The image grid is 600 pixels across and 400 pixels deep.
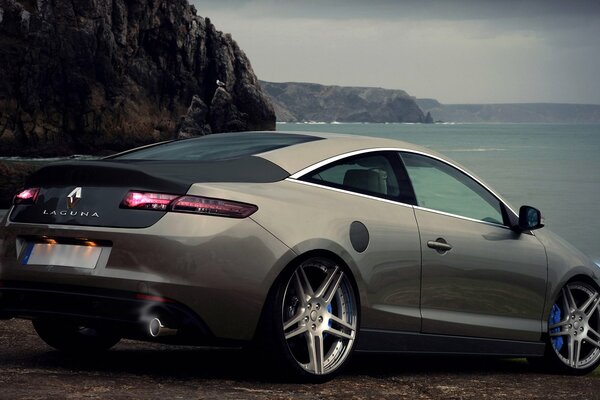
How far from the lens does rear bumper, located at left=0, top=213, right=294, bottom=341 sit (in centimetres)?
545

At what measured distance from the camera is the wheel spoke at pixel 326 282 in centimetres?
592

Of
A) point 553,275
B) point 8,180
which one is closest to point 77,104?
point 8,180

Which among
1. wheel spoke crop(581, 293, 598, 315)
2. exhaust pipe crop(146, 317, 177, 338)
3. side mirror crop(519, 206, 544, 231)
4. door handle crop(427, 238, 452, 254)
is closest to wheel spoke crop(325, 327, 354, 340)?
door handle crop(427, 238, 452, 254)

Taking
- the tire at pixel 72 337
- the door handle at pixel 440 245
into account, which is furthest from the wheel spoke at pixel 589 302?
the tire at pixel 72 337

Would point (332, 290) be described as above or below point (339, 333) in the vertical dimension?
above

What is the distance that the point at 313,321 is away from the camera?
5930mm

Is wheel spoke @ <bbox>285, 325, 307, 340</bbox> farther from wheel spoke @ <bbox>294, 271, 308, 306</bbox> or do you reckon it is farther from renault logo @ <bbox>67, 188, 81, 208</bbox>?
renault logo @ <bbox>67, 188, 81, 208</bbox>

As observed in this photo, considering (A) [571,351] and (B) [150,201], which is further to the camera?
(A) [571,351]

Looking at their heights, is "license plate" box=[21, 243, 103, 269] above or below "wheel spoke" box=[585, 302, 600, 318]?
above

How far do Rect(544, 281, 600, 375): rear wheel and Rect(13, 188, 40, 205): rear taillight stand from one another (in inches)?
139

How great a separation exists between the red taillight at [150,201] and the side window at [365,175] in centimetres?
90

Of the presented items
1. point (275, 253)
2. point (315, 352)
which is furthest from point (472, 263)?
point (275, 253)

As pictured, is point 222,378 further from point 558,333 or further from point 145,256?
point 558,333

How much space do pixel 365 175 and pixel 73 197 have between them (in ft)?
5.70
